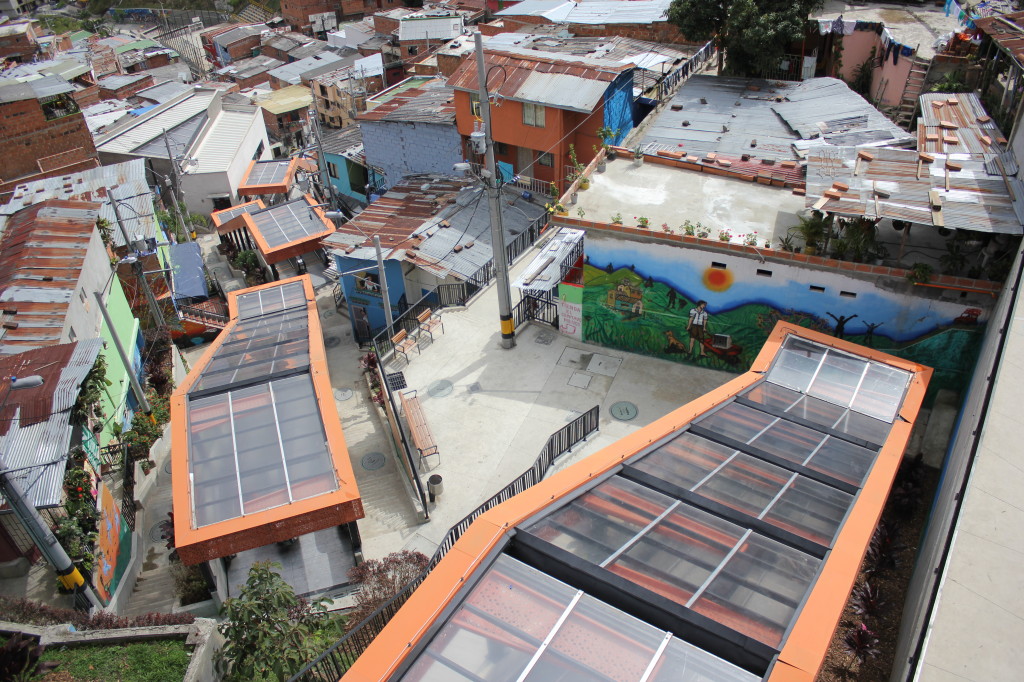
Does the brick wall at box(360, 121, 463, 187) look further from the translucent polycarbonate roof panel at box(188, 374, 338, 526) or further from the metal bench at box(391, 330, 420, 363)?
the translucent polycarbonate roof panel at box(188, 374, 338, 526)

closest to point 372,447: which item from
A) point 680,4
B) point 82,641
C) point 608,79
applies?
point 82,641

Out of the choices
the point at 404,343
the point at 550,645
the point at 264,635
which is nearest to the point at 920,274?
the point at 550,645

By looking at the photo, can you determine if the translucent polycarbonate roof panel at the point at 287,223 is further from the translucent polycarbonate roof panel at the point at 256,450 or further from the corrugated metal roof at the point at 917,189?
the corrugated metal roof at the point at 917,189

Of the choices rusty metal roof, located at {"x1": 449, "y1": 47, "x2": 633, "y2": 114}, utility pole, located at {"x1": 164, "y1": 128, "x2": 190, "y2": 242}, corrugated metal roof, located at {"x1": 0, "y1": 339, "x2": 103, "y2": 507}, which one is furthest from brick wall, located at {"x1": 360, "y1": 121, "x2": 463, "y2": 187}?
corrugated metal roof, located at {"x1": 0, "y1": 339, "x2": 103, "y2": 507}

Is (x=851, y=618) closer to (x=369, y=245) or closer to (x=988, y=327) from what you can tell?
(x=988, y=327)

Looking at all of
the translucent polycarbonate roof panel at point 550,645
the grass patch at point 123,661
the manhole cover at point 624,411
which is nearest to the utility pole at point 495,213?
the manhole cover at point 624,411

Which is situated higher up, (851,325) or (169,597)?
(851,325)

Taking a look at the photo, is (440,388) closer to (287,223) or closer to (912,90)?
(287,223)
